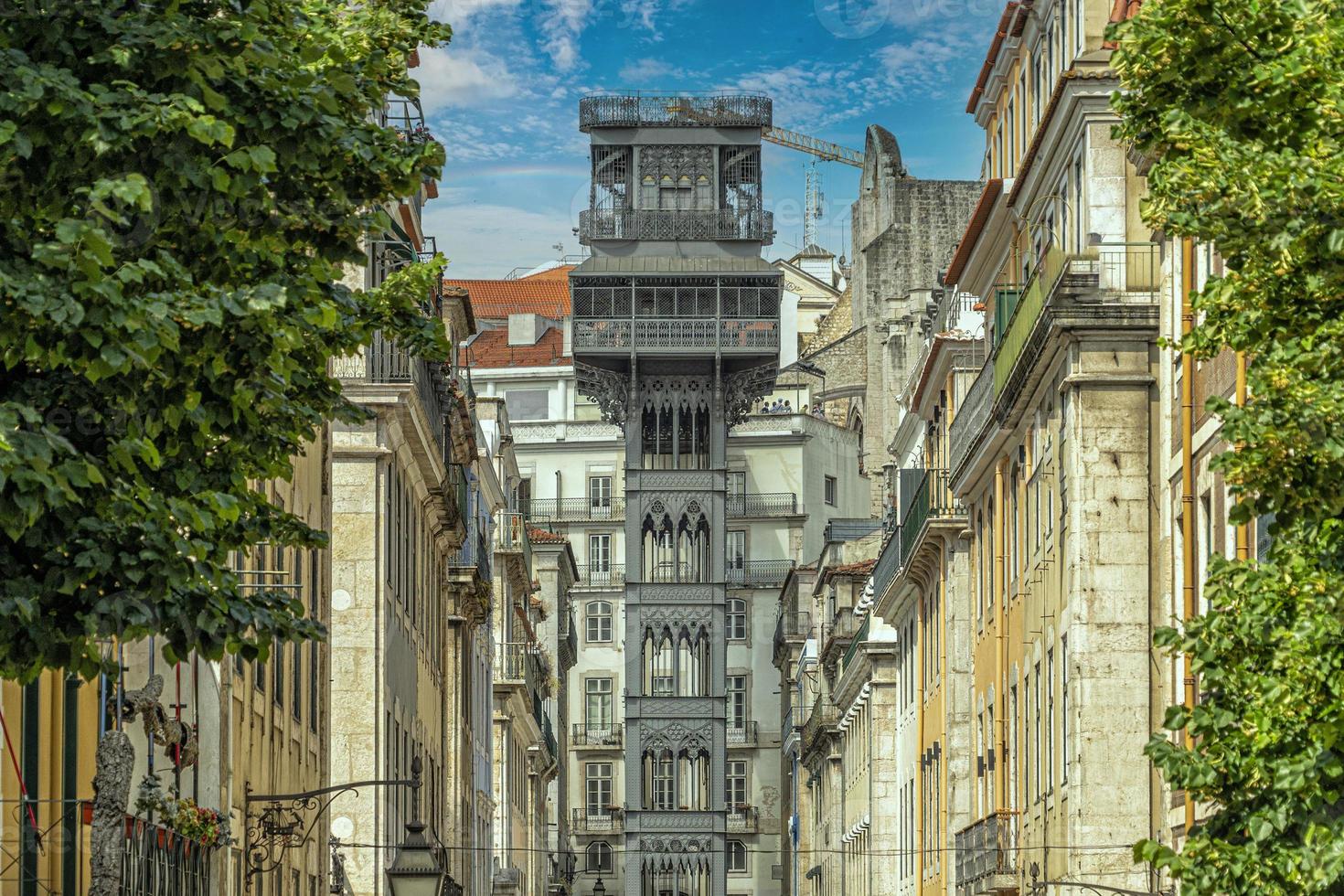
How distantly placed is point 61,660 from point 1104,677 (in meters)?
24.7

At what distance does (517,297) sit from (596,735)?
28.7 meters

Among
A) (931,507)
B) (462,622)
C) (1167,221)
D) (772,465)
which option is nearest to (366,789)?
(931,507)

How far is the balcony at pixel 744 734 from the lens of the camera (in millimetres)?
125812

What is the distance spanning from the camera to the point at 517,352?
452ft

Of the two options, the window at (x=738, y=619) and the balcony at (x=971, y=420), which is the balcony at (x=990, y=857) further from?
the window at (x=738, y=619)

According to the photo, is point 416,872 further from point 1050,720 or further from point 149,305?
point 1050,720

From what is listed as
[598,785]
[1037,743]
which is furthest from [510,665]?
[1037,743]

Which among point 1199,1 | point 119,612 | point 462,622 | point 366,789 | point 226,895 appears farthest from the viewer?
point 462,622

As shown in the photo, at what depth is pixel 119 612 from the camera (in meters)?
15.0

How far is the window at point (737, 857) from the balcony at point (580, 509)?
1606 cm

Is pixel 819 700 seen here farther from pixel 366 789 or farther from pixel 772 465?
pixel 366 789

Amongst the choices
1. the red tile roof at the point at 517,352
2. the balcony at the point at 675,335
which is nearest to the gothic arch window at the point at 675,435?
the balcony at the point at 675,335

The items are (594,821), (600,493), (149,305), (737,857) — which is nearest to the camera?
(149,305)

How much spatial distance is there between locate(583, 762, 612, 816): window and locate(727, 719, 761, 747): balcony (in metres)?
5.66
